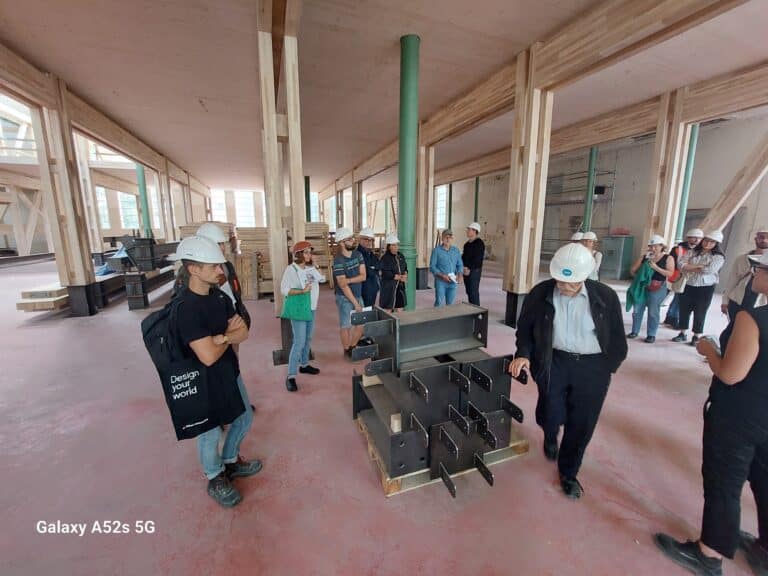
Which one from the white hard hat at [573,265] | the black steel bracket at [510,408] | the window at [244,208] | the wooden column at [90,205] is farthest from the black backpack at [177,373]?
the window at [244,208]

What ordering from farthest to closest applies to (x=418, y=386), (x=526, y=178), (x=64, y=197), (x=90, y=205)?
(x=90, y=205), (x=64, y=197), (x=526, y=178), (x=418, y=386)

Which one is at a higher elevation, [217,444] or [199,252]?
[199,252]

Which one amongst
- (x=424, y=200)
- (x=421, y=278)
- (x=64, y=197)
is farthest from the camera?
(x=421, y=278)

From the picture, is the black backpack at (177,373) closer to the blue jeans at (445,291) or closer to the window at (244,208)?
the blue jeans at (445,291)

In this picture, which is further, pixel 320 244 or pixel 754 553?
pixel 320 244

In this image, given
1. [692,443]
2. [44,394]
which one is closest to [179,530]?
[44,394]

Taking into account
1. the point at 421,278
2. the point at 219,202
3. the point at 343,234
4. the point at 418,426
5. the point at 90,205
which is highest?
the point at 219,202

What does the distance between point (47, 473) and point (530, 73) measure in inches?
260

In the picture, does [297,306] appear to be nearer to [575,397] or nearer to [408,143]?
[575,397]

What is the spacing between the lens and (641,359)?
4.17 metres

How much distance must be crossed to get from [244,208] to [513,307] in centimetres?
2352

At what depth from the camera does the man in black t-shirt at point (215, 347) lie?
1659 millimetres

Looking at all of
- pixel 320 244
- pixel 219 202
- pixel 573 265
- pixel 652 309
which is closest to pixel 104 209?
pixel 219 202

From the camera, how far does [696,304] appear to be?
14.8 ft
